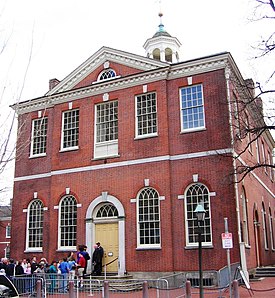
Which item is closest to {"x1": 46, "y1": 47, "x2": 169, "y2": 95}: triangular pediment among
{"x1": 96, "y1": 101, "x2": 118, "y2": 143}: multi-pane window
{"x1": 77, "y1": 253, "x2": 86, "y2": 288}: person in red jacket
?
{"x1": 96, "y1": 101, "x2": 118, "y2": 143}: multi-pane window

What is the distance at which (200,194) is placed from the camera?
20641mm

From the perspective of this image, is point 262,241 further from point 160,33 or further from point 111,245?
point 160,33

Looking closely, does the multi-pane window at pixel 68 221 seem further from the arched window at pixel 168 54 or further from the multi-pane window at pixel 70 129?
the arched window at pixel 168 54

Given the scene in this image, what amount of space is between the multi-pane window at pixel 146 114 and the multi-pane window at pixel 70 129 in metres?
4.22

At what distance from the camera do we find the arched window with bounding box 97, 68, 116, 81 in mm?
25002

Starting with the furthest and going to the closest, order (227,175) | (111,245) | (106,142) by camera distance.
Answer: (106,142) < (111,245) < (227,175)

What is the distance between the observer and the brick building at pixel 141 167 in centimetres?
2034

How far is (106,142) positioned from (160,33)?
1265 cm

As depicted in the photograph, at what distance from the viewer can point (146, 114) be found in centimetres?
2289

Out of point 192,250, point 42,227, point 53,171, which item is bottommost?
point 192,250

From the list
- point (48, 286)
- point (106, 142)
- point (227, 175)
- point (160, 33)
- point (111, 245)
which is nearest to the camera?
point (48, 286)

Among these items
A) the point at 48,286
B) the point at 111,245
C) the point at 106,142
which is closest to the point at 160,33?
the point at 106,142

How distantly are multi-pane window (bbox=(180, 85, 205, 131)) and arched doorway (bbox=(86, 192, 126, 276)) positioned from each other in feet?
18.5

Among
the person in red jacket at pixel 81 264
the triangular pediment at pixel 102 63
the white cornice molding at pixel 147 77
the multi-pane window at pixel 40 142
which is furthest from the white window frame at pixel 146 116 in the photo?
the person in red jacket at pixel 81 264
